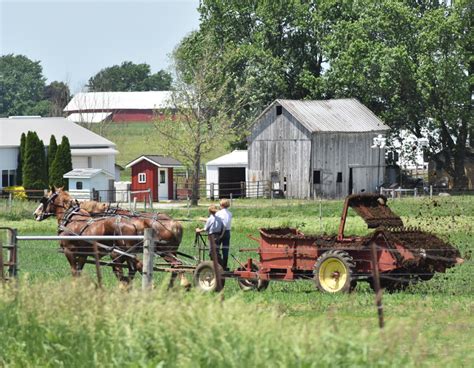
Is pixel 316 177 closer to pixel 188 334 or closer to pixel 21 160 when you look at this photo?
pixel 21 160

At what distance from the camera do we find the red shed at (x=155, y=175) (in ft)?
226

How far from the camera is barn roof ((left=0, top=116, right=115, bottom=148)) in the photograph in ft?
238

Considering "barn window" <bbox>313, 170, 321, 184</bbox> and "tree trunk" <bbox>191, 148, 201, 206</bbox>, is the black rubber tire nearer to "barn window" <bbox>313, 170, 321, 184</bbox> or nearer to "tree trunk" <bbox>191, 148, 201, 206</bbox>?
"tree trunk" <bbox>191, 148, 201, 206</bbox>

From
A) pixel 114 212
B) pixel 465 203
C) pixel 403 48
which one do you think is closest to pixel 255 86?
pixel 403 48

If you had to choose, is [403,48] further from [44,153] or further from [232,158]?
[44,153]

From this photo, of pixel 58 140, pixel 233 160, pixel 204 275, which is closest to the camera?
pixel 204 275

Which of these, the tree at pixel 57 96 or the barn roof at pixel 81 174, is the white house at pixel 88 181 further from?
the tree at pixel 57 96

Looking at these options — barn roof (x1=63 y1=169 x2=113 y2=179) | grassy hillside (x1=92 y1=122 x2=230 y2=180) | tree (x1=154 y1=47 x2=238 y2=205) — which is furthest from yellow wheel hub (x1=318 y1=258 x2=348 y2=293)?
grassy hillside (x1=92 y1=122 x2=230 y2=180)

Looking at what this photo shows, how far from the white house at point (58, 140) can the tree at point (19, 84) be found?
72.1m

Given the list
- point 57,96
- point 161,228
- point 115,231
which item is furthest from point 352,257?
point 57,96

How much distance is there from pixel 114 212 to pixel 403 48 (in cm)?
4515

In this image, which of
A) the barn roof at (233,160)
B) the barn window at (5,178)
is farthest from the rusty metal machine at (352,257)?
the barn roof at (233,160)

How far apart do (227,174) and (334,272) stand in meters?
52.1

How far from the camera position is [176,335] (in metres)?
11.4
